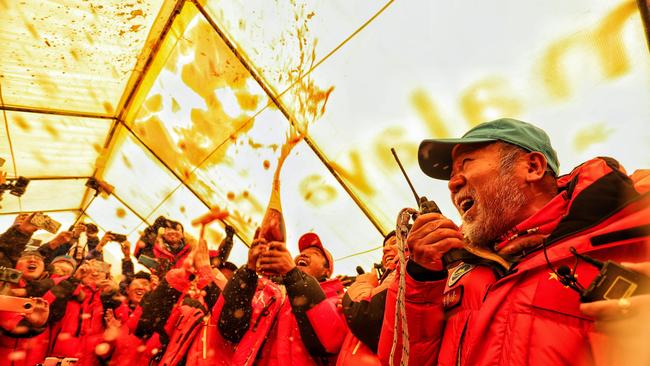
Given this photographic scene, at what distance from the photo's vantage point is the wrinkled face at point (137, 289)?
14.9ft

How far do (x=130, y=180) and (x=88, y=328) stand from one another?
3321 mm

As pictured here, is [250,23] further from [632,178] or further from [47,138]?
[47,138]

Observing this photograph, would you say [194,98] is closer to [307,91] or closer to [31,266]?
[307,91]

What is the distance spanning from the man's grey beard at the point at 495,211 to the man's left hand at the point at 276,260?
3.57 feet

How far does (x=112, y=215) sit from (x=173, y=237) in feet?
17.1

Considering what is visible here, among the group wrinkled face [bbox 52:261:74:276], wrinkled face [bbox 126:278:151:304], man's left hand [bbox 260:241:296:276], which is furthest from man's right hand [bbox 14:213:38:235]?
man's left hand [bbox 260:241:296:276]

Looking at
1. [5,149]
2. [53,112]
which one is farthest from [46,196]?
[53,112]

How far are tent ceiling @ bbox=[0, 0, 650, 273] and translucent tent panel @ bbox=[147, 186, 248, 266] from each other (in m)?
0.05

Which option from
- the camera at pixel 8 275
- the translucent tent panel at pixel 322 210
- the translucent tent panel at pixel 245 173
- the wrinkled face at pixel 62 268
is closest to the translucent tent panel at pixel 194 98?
the translucent tent panel at pixel 245 173

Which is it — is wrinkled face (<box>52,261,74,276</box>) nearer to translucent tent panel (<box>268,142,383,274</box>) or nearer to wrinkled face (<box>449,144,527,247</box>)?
translucent tent panel (<box>268,142,383,274</box>)

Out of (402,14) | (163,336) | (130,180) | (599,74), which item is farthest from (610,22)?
(130,180)

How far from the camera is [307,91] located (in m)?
3.68

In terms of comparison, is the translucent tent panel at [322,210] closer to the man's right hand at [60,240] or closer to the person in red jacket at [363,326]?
the person in red jacket at [363,326]

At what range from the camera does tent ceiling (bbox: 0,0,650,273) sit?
226 centimetres
